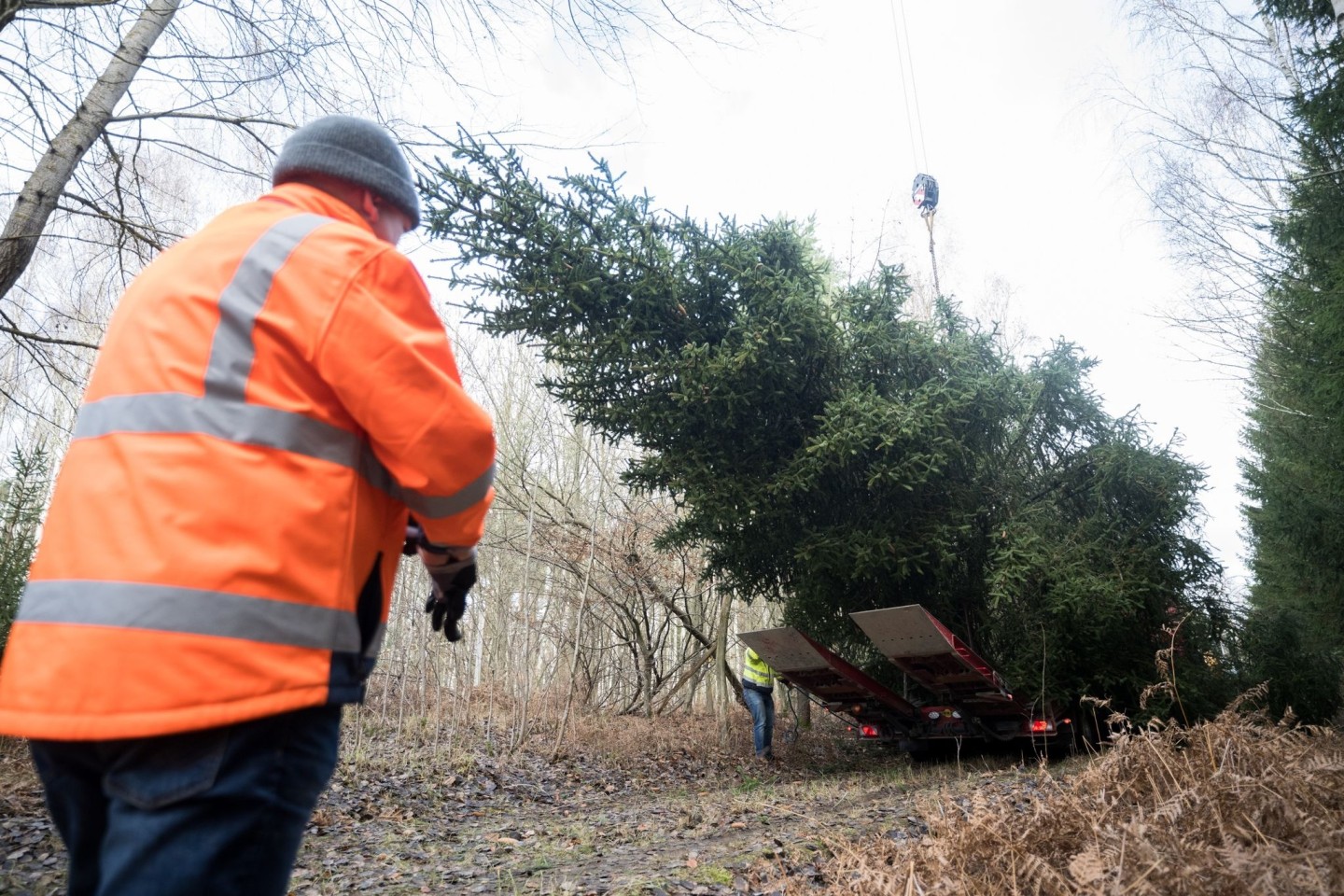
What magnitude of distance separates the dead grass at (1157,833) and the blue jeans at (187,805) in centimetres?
198

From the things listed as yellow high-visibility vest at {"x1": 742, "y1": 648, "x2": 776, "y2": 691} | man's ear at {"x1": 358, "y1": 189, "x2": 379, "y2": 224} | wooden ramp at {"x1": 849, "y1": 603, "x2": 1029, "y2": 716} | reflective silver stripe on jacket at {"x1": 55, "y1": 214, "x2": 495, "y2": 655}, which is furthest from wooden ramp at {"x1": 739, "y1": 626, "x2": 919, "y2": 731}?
reflective silver stripe on jacket at {"x1": 55, "y1": 214, "x2": 495, "y2": 655}

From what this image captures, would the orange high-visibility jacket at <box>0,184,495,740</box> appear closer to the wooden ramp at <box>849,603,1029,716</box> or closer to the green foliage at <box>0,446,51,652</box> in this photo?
the wooden ramp at <box>849,603,1029,716</box>

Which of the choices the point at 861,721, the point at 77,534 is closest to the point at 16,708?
the point at 77,534

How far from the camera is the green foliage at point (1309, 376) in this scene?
8.53 meters

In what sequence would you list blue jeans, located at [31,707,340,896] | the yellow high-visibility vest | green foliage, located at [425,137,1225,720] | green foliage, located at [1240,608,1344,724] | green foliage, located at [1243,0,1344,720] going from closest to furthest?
1. blue jeans, located at [31,707,340,896]
2. green foliage, located at [1243,0,1344,720]
3. green foliage, located at [425,137,1225,720]
4. green foliage, located at [1240,608,1344,724]
5. the yellow high-visibility vest

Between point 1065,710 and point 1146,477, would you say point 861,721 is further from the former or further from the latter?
point 1146,477

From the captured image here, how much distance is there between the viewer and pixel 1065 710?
998 centimetres

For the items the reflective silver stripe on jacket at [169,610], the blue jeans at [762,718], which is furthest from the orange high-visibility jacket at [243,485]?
the blue jeans at [762,718]

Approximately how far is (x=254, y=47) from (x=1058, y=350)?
31.8 ft

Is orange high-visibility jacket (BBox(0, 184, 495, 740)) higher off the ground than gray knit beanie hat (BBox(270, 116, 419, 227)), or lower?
lower

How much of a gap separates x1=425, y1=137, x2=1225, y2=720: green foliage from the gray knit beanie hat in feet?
23.0

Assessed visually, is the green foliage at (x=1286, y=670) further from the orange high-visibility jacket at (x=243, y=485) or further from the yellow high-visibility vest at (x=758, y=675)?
the orange high-visibility jacket at (x=243, y=485)

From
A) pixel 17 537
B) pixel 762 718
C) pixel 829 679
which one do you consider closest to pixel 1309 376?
pixel 829 679

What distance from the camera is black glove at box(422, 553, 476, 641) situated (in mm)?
1996
